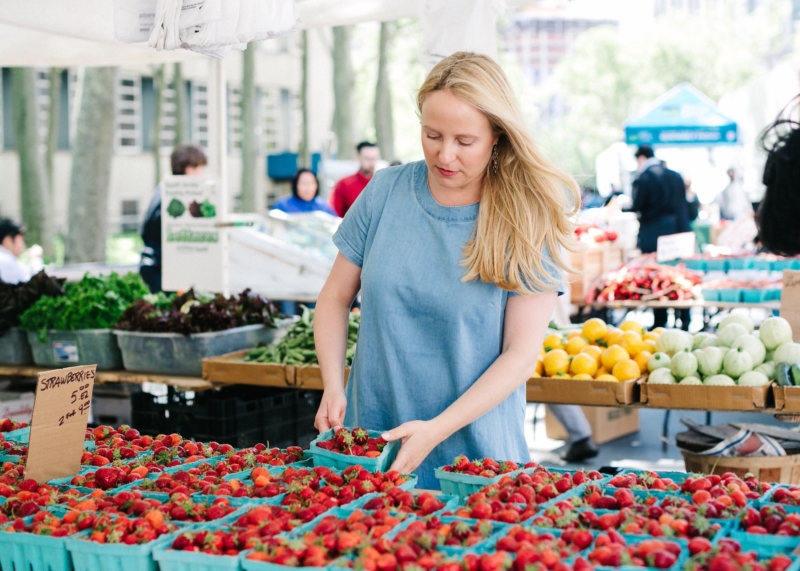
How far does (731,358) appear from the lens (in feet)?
14.6

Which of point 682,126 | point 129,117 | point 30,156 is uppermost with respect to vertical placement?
point 129,117

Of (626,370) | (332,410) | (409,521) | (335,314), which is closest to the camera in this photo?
(409,521)

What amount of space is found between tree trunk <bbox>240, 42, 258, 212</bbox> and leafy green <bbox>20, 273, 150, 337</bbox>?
53.0 feet

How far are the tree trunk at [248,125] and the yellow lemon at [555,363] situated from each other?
1733 cm

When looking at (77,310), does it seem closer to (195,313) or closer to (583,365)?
(195,313)

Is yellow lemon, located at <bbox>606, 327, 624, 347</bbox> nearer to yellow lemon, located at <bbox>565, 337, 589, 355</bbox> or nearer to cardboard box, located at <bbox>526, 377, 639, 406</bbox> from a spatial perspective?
yellow lemon, located at <bbox>565, 337, 589, 355</bbox>

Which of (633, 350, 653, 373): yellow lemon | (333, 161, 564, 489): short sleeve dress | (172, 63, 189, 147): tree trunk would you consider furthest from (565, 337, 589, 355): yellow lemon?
(172, 63, 189, 147): tree trunk

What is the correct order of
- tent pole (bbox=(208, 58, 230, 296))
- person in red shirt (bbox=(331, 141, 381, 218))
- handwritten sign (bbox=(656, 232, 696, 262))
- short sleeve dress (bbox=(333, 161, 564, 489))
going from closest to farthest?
short sleeve dress (bbox=(333, 161, 564, 489)) < tent pole (bbox=(208, 58, 230, 296)) < handwritten sign (bbox=(656, 232, 696, 262)) < person in red shirt (bbox=(331, 141, 381, 218))

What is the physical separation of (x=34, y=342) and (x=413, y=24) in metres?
23.6

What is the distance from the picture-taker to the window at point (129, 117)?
86.7 ft

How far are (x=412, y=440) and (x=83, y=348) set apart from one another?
328 cm

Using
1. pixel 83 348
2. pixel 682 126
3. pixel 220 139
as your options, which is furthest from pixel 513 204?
pixel 682 126

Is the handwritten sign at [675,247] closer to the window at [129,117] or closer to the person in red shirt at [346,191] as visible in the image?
the person in red shirt at [346,191]

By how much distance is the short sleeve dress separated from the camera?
2.72m
